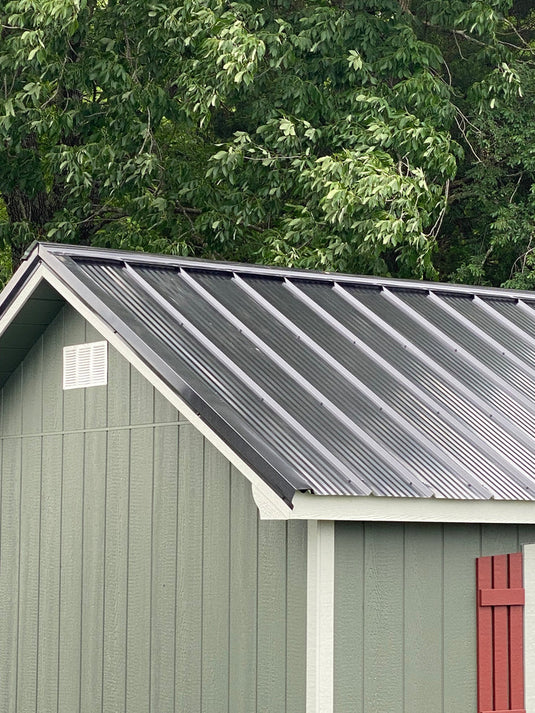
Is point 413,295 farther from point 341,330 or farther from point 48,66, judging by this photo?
point 48,66

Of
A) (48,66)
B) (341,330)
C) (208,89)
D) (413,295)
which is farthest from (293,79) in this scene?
(341,330)

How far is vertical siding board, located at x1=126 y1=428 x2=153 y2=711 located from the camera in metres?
8.64

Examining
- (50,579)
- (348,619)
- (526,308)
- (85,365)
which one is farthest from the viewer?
(526,308)

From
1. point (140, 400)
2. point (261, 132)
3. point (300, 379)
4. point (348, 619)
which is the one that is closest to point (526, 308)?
point (300, 379)

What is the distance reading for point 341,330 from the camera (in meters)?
9.51

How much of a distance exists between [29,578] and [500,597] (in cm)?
367

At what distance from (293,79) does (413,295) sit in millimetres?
7294

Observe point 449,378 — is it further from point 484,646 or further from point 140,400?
point 140,400

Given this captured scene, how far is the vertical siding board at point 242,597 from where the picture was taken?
779 centimetres

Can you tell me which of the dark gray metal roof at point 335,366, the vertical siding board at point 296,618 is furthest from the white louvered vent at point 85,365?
the vertical siding board at point 296,618

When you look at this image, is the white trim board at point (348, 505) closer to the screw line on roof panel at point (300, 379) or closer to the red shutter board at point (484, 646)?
the screw line on roof panel at point (300, 379)

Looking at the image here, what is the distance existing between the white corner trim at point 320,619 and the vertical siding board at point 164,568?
4.39ft

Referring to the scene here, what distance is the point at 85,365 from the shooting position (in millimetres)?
9617

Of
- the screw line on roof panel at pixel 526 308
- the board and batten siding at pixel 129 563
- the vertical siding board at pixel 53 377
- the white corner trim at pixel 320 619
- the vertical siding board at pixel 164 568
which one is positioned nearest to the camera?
the white corner trim at pixel 320 619
